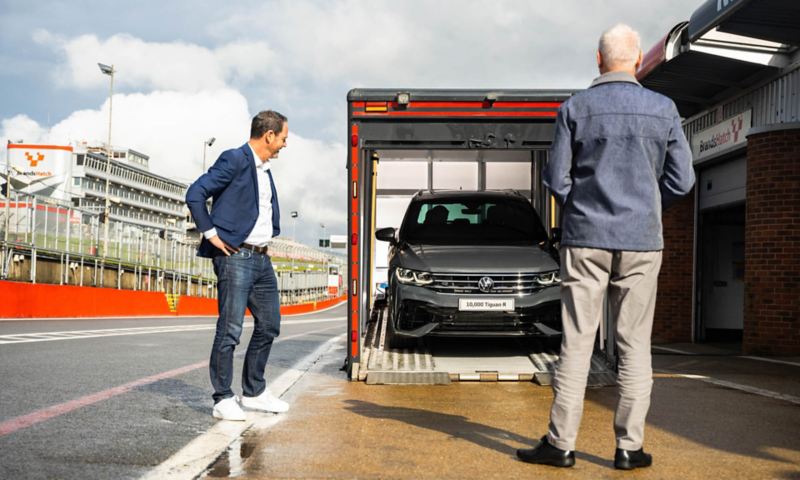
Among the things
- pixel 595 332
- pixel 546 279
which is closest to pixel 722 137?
pixel 546 279

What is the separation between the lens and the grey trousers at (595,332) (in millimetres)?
3965

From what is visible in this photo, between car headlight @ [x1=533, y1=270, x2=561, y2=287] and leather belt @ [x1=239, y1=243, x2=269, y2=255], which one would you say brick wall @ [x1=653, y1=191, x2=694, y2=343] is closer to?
car headlight @ [x1=533, y1=270, x2=561, y2=287]

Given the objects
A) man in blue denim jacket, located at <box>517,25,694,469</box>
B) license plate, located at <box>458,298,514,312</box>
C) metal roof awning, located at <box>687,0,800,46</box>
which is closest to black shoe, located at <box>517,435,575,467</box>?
man in blue denim jacket, located at <box>517,25,694,469</box>

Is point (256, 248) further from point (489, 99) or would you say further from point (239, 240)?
point (489, 99)

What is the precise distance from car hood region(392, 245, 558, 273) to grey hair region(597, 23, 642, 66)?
12.5 ft

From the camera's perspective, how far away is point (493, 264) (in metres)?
7.82

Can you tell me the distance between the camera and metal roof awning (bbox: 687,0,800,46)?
32.7 ft

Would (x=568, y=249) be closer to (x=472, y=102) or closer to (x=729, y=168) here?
(x=472, y=102)

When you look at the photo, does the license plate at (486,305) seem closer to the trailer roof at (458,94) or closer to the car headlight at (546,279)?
the car headlight at (546,279)

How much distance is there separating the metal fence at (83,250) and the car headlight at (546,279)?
15.4 meters

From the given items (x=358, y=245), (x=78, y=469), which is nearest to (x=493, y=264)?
(x=358, y=245)

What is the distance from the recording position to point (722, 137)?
13680mm

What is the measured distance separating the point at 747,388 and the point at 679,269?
8.06 metres

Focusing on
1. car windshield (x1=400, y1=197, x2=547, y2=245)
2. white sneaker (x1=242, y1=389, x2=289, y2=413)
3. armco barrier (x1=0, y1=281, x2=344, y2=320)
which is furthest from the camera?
armco barrier (x1=0, y1=281, x2=344, y2=320)
